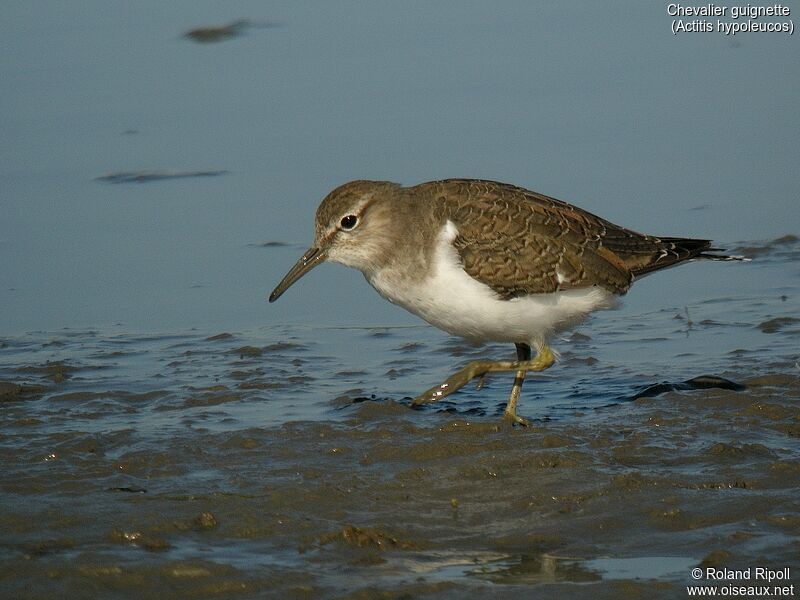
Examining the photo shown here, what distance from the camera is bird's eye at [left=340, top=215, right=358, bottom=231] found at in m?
8.78

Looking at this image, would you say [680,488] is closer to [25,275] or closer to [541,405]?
[541,405]

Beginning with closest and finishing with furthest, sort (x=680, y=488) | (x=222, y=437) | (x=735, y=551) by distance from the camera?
(x=735, y=551)
(x=680, y=488)
(x=222, y=437)

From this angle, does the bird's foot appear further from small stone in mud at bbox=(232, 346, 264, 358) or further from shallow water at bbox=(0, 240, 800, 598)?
small stone in mud at bbox=(232, 346, 264, 358)

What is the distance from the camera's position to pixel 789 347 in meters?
9.52

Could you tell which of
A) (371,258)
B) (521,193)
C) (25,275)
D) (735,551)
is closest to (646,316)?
(521,193)

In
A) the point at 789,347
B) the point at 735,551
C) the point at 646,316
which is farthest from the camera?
the point at 646,316

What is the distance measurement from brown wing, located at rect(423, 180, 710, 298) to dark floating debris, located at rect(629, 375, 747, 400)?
2.49 ft

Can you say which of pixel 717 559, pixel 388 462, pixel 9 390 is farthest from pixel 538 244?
pixel 9 390

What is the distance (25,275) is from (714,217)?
20.8 ft

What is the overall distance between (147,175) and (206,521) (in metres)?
6.94

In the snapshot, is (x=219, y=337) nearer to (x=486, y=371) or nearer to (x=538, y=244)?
(x=486, y=371)

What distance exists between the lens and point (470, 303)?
8.30m

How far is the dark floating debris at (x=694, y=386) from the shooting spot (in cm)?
868

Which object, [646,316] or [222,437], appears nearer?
[222,437]
